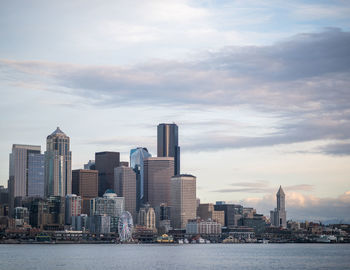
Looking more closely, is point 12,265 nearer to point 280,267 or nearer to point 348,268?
point 280,267

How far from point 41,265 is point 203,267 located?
1373 inches

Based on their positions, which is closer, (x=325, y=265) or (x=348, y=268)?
(x=348, y=268)

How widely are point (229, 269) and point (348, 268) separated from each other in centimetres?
2406

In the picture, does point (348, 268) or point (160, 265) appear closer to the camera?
point (348, 268)

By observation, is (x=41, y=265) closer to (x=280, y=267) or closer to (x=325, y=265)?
(x=280, y=267)

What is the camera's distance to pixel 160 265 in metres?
149

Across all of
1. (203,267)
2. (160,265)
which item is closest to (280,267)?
(203,267)

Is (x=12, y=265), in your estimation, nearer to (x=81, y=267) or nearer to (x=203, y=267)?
(x=81, y=267)

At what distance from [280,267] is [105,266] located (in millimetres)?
37058

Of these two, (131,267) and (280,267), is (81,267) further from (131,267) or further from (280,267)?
(280,267)

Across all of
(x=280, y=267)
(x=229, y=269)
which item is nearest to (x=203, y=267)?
(x=229, y=269)

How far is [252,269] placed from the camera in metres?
142

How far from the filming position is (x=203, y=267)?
146375mm

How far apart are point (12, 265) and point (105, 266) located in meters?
20.5
